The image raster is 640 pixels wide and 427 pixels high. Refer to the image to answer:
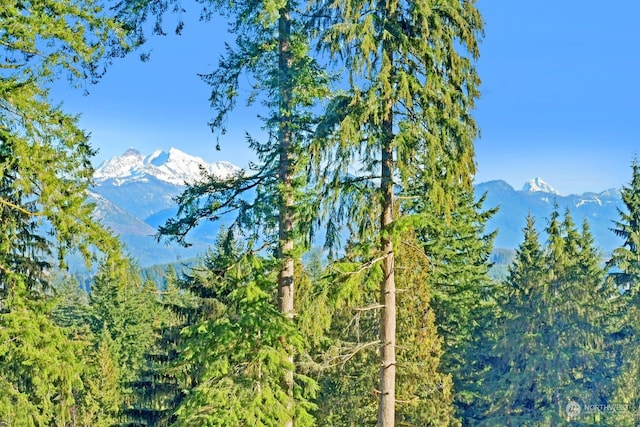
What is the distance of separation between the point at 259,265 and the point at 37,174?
15.3 feet

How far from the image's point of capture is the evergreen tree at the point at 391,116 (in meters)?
11.1

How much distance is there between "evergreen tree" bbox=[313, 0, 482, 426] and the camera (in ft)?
36.6

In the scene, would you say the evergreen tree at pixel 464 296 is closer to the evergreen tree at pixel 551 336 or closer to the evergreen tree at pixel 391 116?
the evergreen tree at pixel 551 336

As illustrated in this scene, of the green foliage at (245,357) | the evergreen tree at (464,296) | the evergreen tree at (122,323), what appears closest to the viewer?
the green foliage at (245,357)

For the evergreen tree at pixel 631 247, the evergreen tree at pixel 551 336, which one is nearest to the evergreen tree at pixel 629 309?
the evergreen tree at pixel 631 247

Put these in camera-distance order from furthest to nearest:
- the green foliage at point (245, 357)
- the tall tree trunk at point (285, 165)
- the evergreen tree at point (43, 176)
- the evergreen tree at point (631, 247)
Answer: the evergreen tree at point (631, 247), the green foliage at point (245, 357), the tall tree trunk at point (285, 165), the evergreen tree at point (43, 176)

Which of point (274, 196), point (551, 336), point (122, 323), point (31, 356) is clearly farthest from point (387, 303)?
point (122, 323)

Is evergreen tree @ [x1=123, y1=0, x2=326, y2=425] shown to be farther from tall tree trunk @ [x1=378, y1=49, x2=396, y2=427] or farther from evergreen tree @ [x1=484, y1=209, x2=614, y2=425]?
evergreen tree @ [x1=484, y1=209, x2=614, y2=425]

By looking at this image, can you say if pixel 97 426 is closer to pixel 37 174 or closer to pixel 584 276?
pixel 584 276

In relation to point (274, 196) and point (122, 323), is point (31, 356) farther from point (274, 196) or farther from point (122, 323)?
point (122, 323)

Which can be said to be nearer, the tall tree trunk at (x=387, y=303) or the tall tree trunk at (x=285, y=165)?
the tall tree trunk at (x=387, y=303)

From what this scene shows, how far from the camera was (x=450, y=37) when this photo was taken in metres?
11.8

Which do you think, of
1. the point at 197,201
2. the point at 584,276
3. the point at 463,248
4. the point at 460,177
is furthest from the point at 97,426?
the point at 460,177

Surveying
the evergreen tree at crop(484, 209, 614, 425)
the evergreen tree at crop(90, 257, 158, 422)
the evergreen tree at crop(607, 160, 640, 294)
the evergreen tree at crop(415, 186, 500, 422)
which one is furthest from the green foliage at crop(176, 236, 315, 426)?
the evergreen tree at crop(90, 257, 158, 422)
